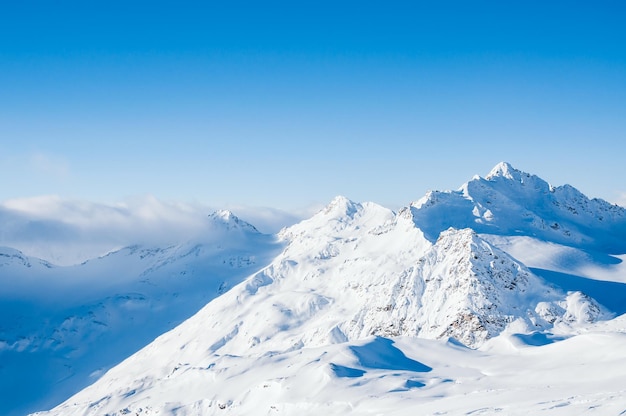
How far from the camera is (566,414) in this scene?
54844 millimetres

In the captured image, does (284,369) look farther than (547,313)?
No

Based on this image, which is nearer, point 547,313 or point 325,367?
point 325,367

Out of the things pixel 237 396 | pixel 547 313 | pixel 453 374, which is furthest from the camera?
pixel 547 313

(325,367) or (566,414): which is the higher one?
(325,367)

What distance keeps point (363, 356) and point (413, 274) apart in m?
79.9

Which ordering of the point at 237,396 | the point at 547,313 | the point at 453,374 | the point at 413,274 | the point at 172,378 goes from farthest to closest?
the point at 413,274, the point at 547,313, the point at 172,378, the point at 237,396, the point at 453,374

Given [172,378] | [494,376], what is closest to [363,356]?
[494,376]

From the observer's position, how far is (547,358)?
94500mm

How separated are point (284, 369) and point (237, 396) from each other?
989 cm

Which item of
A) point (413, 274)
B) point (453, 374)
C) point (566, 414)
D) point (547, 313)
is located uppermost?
point (413, 274)

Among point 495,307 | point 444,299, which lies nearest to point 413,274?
point 444,299

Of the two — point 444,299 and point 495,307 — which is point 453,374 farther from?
point 444,299

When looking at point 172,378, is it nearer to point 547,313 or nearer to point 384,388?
point 384,388

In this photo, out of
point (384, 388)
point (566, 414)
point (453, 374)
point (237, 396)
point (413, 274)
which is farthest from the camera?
point (413, 274)
